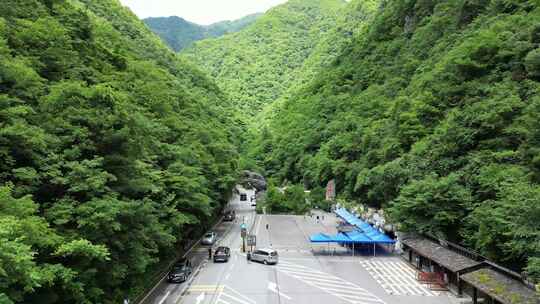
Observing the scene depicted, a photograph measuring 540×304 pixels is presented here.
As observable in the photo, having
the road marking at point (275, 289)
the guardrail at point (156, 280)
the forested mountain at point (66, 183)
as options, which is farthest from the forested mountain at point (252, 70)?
the road marking at point (275, 289)

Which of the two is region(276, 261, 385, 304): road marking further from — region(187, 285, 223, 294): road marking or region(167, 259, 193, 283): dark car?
region(167, 259, 193, 283): dark car

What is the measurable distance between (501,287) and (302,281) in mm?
12426

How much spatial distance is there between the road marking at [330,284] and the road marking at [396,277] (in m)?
1.93

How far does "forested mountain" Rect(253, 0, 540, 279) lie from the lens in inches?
976

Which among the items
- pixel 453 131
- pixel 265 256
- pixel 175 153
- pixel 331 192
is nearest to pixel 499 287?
pixel 265 256

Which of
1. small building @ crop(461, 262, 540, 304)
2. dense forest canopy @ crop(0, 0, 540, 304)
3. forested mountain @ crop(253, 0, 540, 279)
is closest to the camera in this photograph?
dense forest canopy @ crop(0, 0, 540, 304)

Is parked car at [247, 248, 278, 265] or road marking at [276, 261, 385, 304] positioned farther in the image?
parked car at [247, 248, 278, 265]

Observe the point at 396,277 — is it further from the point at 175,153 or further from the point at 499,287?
the point at 175,153

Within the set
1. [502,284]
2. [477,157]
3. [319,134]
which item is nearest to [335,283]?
[502,284]

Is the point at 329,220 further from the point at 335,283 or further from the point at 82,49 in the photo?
the point at 82,49

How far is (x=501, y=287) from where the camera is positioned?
2005cm

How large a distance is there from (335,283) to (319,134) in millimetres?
66321

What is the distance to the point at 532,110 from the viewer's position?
28.1m

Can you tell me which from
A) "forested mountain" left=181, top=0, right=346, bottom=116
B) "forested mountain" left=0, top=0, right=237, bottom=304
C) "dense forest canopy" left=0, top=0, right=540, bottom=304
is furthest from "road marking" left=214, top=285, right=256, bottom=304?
"forested mountain" left=181, top=0, right=346, bottom=116
